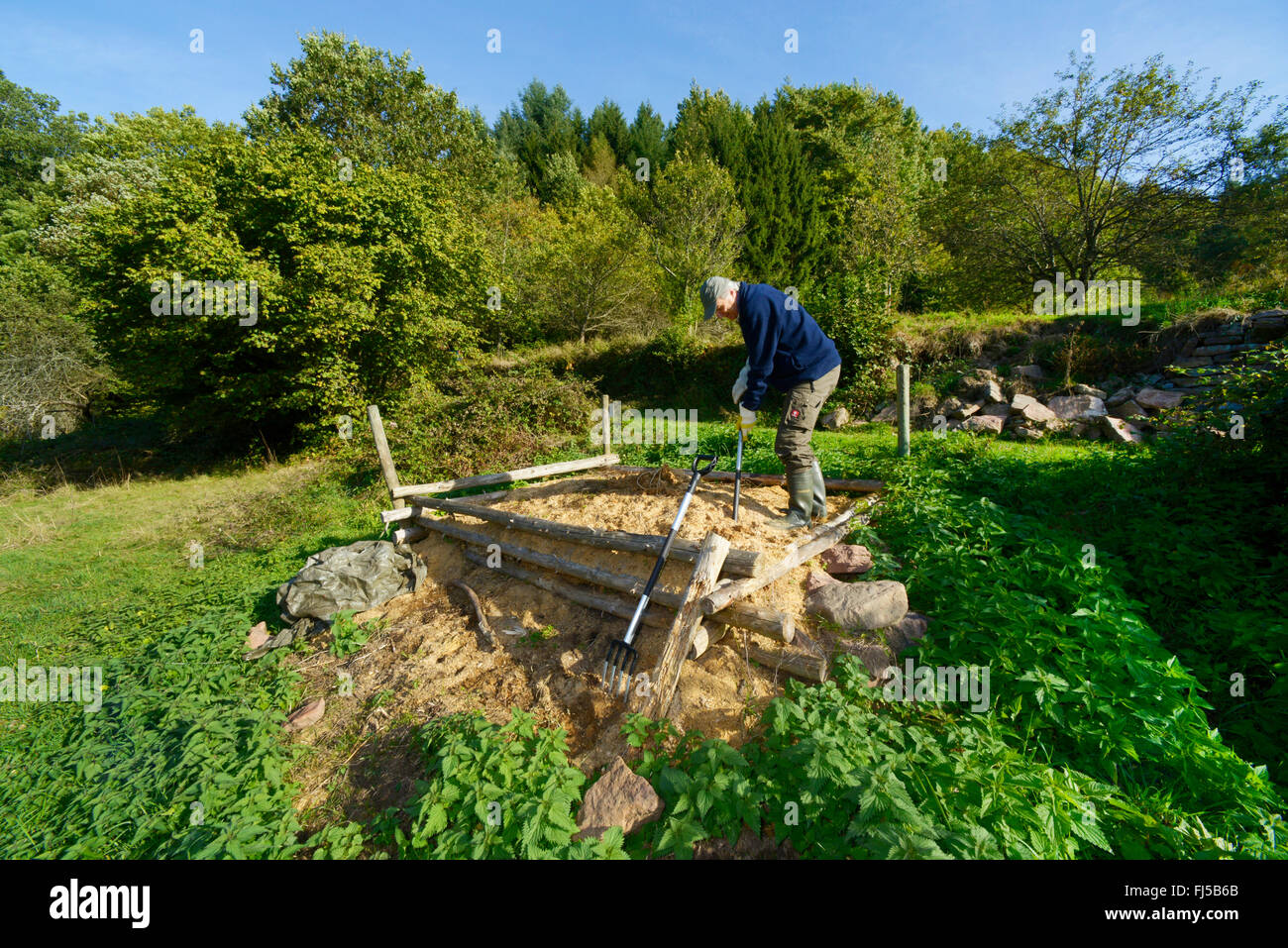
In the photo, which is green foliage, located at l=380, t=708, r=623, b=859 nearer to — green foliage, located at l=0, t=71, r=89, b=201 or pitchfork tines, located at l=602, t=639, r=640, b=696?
pitchfork tines, located at l=602, t=639, r=640, b=696

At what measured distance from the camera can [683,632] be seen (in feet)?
11.1

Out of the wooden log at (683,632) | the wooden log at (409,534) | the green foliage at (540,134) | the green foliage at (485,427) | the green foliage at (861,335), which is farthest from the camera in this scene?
the green foliage at (540,134)

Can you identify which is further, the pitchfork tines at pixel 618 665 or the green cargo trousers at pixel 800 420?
the green cargo trousers at pixel 800 420

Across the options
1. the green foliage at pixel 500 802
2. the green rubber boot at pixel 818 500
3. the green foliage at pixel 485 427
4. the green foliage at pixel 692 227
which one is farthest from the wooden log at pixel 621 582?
the green foliage at pixel 692 227

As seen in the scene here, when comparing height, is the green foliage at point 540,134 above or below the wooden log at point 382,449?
above

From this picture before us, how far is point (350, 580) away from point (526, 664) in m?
2.85

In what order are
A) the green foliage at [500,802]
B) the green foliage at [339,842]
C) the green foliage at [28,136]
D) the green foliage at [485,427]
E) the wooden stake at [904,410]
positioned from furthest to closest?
the green foliage at [28,136] → the green foliage at [485,427] → the wooden stake at [904,410] → the green foliage at [339,842] → the green foliage at [500,802]

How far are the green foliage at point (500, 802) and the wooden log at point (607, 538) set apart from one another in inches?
69.7

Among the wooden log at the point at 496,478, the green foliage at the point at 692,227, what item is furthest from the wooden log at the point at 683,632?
the green foliage at the point at 692,227

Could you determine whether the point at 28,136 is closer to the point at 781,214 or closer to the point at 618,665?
the point at 781,214

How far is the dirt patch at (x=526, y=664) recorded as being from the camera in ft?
10.6

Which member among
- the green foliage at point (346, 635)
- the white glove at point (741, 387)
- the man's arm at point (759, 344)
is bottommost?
the green foliage at point (346, 635)

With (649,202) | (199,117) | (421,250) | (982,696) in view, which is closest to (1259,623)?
(982,696)

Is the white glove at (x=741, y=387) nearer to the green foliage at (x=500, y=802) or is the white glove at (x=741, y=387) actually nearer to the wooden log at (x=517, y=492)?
the wooden log at (x=517, y=492)
